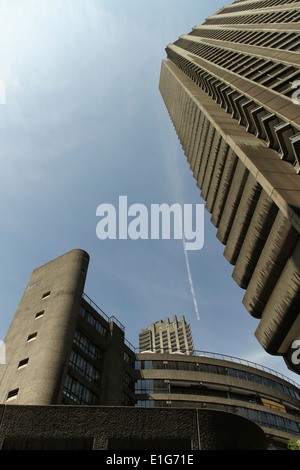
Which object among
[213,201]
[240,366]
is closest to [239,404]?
[240,366]

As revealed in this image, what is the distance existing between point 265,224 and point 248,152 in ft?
17.6

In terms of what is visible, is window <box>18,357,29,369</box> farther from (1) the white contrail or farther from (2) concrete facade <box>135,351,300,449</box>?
(2) concrete facade <box>135,351,300,449</box>

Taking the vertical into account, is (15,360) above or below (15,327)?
below

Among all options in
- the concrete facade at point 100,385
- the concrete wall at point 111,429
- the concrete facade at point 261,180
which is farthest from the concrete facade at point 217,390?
the concrete wall at point 111,429

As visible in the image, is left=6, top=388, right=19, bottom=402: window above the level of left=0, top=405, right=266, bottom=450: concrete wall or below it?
above

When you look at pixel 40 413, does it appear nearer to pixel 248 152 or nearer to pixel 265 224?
pixel 265 224

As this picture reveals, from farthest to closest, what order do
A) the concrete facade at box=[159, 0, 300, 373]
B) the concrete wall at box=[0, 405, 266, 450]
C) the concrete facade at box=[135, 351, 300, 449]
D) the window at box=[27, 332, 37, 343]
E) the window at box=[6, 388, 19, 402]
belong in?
the concrete facade at box=[135, 351, 300, 449] < the window at box=[27, 332, 37, 343] < the window at box=[6, 388, 19, 402] < the concrete facade at box=[159, 0, 300, 373] < the concrete wall at box=[0, 405, 266, 450]

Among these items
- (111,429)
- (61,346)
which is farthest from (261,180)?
(61,346)

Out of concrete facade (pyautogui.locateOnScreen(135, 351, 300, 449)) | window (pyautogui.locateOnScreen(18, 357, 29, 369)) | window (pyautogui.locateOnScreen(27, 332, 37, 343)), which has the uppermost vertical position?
concrete facade (pyautogui.locateOnScreen(135, 351, 300, 449))

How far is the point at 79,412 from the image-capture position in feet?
41.1

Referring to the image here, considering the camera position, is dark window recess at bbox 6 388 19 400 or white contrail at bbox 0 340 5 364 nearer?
dark window recess at bbox 6 388 19 400

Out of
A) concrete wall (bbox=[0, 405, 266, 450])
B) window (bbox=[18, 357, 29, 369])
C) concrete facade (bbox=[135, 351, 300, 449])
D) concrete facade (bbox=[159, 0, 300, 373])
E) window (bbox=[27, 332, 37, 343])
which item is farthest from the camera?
concrete facade (bbox=[135, 351, 300, 449])

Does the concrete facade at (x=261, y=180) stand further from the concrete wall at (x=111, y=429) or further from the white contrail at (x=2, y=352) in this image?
the white contrail at (x=2, y=352)

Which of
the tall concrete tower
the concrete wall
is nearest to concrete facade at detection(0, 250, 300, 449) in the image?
the concrete wall
